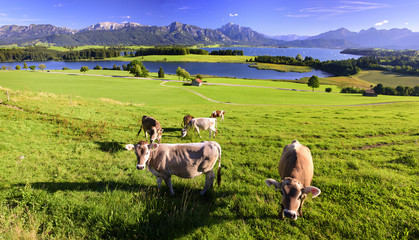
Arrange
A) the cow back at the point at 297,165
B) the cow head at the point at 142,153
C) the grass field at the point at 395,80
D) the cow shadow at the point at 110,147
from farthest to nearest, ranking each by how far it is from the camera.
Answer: the grass field at the point at 395,80
the cow shadow at the point at 110,147
the cow head at the point at 142,153
the cow back at the point at 297,165

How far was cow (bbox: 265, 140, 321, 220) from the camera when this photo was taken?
4.86 metres

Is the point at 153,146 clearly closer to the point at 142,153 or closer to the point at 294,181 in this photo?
the point at 142,153

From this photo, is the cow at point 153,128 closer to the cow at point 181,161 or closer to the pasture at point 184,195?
the pasture at point 184,195

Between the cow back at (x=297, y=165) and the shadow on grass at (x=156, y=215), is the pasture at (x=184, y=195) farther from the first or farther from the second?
the cow back at (x=297, y=165)

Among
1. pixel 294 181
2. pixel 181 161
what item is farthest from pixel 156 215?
pixel 294 181

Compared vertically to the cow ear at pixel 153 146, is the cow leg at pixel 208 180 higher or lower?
lower

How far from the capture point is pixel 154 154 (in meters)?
6.96

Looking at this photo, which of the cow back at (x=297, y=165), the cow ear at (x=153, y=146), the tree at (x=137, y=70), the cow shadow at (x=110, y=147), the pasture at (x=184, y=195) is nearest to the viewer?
the pasture at (x=184, y=195)

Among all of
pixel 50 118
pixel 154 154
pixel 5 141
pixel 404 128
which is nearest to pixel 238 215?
pixel 154 154

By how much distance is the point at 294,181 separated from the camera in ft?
16.6

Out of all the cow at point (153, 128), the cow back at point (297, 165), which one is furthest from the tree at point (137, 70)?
the cow back at point (297, 165)

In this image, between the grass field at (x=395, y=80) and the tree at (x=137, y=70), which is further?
the grass field at (x=395, y=80)

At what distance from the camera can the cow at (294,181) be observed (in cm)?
486

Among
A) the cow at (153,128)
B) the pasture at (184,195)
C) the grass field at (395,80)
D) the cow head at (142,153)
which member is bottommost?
the pasture at (184,195)
